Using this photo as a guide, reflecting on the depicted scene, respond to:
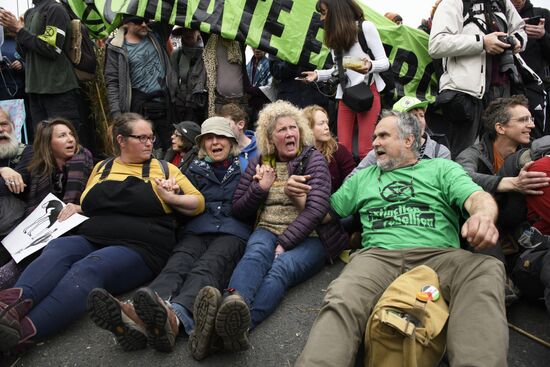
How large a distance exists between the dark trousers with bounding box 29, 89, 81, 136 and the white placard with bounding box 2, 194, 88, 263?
6.20ft

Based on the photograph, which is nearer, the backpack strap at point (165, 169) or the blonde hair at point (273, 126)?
the backpack strap at point (165, 169)

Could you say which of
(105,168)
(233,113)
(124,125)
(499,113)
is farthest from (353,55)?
(105,168)

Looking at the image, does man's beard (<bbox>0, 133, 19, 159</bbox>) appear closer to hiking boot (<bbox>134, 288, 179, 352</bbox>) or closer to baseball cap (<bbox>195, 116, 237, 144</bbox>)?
baseball cap (<bbox>195, 116, 237, 144</bbox>)

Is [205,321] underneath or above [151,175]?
underneath

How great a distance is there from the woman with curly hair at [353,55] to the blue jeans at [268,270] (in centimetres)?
169

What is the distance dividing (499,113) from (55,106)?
16.5 feet

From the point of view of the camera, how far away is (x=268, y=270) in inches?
140

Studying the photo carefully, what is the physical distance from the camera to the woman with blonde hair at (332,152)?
457 centimetres

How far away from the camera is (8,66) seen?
6262 millimetres

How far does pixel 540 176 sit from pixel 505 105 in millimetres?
1237

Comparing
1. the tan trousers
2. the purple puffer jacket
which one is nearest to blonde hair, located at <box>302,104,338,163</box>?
the purple puffer jacket

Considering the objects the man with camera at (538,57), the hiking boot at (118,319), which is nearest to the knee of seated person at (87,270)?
the hiking boot at (118,319)

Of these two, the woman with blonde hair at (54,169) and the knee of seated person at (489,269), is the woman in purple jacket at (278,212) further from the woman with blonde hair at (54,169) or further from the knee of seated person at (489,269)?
the woman with blonde hair at (54,169)

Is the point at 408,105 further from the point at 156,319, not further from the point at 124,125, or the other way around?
the point at 156,319
